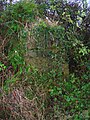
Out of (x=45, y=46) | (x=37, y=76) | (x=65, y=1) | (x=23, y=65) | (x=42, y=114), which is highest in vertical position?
(x=65, y=1)

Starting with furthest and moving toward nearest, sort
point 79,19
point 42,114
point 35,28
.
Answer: point 79,19, point 35,28, point 42,114

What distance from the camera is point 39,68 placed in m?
3.97

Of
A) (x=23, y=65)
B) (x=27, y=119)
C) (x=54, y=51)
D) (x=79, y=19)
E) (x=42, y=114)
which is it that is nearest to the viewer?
(x=27, y=119)

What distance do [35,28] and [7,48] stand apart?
0.65 metres

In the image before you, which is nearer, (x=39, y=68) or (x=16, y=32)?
(x=16, y=32)

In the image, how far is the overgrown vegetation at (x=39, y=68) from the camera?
10.7 ft

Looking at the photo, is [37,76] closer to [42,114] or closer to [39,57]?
[39,57]

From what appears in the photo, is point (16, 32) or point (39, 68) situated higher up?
point (16, 32)

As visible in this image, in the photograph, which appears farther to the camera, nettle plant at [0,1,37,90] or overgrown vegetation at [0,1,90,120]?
nettle plant at [0,1,37,90]

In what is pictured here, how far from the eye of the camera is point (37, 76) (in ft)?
12.4

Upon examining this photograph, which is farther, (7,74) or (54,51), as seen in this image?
(54,51)

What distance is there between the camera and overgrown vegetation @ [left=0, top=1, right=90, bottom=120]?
10.7 ft

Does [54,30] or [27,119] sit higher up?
[54,30]

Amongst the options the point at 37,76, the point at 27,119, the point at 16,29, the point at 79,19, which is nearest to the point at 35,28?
the point at 16,29
